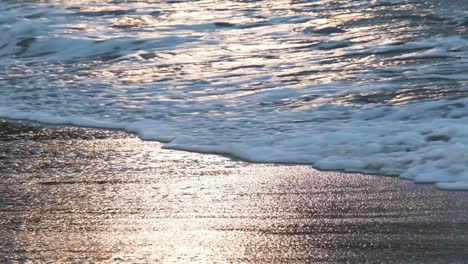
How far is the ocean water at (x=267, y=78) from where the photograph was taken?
4.62 meters

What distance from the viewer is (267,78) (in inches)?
259

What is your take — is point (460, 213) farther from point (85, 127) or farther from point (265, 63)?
point (265, 63)

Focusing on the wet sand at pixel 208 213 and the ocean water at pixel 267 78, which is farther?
the ocean water at pixel 267 78

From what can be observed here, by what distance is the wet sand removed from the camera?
3.08 meters

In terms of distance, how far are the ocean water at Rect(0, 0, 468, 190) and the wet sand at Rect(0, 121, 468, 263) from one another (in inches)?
11.8

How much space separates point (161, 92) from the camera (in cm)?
639

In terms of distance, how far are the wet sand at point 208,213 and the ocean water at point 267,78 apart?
0.30 meters

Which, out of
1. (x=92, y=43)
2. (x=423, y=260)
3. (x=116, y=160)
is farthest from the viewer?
(x=92, y=43)

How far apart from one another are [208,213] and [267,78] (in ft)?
10.1

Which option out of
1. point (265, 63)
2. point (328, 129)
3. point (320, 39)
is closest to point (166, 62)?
point (265, 63)

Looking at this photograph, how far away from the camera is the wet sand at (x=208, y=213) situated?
10.1ft

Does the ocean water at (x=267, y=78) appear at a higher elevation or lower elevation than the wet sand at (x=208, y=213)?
lower

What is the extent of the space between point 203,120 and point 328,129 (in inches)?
37.1

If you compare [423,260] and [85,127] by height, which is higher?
[423,260]
